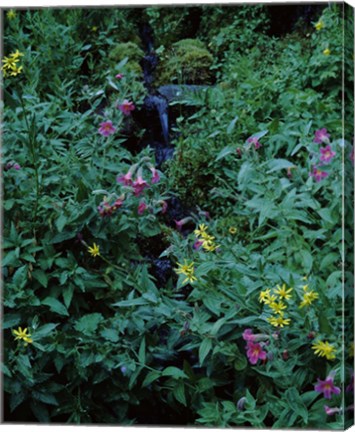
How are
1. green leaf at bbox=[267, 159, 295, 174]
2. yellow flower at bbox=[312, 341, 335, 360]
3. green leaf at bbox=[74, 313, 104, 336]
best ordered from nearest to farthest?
yellow flower at bbox=[312, 341, 335, 360]
green leaf at bbox=[267, 159, 295, 174]
green leaf at bbox=[74, 313, 104, 336]

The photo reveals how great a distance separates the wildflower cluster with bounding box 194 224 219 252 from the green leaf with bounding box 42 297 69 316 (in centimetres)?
41

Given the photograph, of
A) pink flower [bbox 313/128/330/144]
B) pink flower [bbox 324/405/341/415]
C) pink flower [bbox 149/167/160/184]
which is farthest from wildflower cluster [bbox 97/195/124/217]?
pink flower [bbox 324/405/341/415]

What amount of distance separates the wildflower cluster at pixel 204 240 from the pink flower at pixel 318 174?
31cm

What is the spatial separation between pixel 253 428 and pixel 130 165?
2.56 ft

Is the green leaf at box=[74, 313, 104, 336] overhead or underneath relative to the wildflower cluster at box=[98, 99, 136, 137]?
underneath

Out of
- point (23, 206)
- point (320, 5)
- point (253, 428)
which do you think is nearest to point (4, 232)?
point (23, 206)

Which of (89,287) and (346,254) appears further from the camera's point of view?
(89,287)

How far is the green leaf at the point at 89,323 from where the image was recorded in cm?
257

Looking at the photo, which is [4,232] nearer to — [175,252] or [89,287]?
[89,287]

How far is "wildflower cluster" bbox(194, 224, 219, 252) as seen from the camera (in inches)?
98.2

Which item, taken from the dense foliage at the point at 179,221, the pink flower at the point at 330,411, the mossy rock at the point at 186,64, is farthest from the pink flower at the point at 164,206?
the pink flower at the point at 330,411

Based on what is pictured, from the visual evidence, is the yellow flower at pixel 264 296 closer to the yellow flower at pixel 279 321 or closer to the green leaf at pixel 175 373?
the yellow flower at pixel 279 321

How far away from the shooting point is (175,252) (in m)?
2.51

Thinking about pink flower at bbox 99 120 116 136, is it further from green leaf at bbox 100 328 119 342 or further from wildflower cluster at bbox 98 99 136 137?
green leaf at bbox 100 328 119 342
